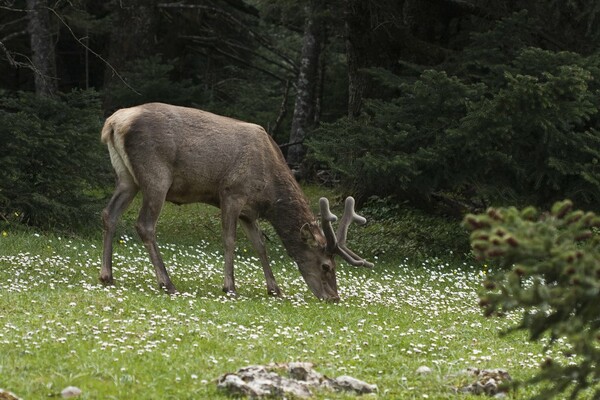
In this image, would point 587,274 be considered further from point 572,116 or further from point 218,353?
point 572,116

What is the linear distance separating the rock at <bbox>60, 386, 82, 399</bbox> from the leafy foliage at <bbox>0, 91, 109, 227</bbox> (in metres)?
9.58

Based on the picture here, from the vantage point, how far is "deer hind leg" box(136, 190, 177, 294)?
37.5 feet

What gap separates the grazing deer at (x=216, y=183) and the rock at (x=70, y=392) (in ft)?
16.4

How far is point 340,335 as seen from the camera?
935 centimetres

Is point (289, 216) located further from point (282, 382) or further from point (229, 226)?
point (282, 382)

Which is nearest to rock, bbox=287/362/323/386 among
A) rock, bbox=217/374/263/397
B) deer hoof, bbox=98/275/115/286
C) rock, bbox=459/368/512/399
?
rock, bbox=217/374/263/397

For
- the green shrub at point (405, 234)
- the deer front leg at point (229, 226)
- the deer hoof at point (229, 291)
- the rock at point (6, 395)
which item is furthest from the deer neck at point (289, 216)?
the rock at point (6, 395)

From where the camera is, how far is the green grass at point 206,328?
7.14m

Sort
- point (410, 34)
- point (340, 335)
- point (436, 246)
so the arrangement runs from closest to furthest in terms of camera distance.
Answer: point (340, 335), point (436, 246), point (410, 34)

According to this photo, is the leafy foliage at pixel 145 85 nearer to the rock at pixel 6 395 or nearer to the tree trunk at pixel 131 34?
the tree trunk at pixel 131 34

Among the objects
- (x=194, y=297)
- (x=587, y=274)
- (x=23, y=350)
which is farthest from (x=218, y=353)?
(x=587, y=274)

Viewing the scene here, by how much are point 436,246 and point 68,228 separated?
20.1 feet

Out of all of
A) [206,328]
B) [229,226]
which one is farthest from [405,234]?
[206,328]

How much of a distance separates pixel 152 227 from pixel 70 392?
522cm
